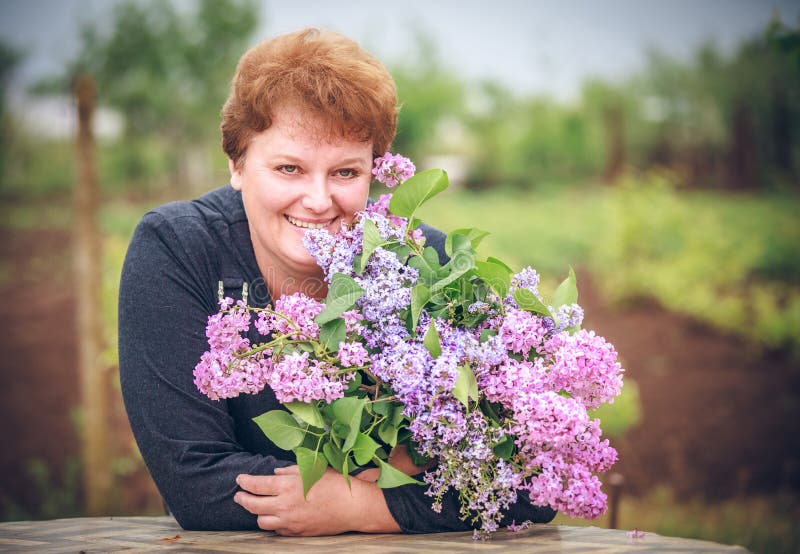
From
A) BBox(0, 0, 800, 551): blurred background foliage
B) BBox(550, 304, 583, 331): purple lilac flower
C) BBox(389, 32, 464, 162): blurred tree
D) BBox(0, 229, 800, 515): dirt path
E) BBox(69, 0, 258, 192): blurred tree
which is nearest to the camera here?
BBox(550, 304, 583, 331): purple lilac flower

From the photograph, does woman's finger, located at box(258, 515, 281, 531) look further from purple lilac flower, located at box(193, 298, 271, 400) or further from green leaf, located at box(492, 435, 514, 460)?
green leaf, located at box(492, 435, 514, 460)

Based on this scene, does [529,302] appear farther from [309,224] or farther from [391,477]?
[309,224]

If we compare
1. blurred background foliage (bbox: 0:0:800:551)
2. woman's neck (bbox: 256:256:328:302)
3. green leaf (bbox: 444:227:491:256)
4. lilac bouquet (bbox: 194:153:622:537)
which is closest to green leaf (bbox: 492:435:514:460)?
lilac bouquet (bbox: 194:153:622:537)

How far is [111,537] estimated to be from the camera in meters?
1.86

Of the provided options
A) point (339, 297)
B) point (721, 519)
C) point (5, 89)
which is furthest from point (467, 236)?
point (5, 89)

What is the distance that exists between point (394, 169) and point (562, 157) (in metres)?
8.39

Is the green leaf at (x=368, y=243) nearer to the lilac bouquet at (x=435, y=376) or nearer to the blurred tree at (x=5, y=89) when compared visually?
the lilac bouquet at (x=435, y=376)

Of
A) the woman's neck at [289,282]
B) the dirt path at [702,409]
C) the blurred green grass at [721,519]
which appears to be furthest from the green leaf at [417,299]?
the dirt path at [702,409]

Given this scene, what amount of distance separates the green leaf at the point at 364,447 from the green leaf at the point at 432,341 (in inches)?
8.4

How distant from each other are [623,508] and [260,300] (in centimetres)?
407

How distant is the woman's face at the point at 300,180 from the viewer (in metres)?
2.11

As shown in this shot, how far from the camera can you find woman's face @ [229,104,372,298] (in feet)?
6.91

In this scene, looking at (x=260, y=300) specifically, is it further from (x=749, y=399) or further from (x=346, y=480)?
(x=749, y=399)

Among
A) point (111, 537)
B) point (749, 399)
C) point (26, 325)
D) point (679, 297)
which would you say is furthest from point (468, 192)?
point (111, 537)
